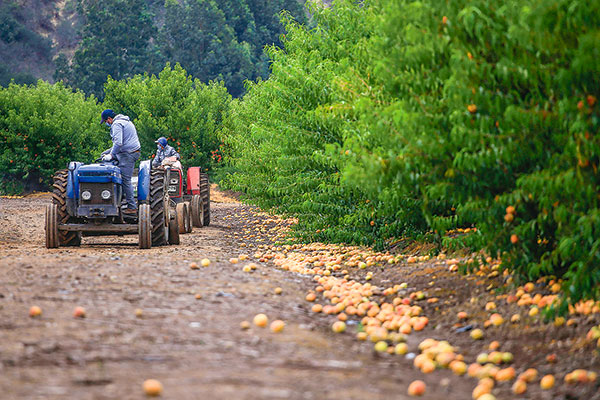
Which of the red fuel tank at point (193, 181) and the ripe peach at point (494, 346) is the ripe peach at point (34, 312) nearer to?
the ripe peach at point (494, 346)

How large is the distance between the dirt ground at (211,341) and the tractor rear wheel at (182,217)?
690cm

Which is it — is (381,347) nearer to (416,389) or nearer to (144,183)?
(416,389)

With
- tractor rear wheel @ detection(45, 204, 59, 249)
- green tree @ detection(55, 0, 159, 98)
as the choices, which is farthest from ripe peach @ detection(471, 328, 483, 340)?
green tree @ detection(55, 0, 159, 98)

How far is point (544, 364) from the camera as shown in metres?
5.05

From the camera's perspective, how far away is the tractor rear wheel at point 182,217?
15453 millimetres

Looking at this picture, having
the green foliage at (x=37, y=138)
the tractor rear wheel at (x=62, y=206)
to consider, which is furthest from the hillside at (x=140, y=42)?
the tractor rear wheel at (x=62, y=206)

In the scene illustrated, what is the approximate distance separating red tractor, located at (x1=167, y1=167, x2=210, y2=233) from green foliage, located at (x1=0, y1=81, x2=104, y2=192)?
53.7 feet

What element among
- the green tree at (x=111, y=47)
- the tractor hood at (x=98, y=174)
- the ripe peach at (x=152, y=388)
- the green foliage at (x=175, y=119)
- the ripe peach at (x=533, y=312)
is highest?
the green tree at (x=111, y=47)

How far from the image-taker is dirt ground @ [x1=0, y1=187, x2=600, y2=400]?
4133 millimetres

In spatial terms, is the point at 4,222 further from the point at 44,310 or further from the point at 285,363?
the point at 285,363

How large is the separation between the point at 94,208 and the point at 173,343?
7.29m

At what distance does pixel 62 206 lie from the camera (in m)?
11.8

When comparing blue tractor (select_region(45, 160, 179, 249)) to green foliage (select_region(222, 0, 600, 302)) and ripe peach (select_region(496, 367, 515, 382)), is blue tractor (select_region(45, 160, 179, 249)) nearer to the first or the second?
green foliage (select_region(222, 0, 600, 302))

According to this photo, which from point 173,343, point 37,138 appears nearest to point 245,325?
point 173,343
